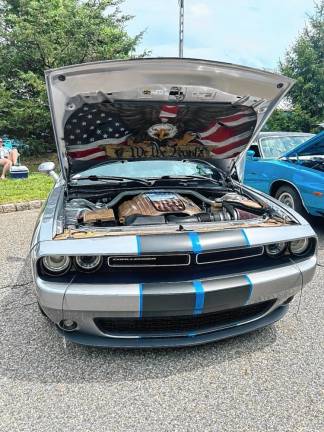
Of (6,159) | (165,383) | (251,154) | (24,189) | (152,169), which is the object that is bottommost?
(24,189)

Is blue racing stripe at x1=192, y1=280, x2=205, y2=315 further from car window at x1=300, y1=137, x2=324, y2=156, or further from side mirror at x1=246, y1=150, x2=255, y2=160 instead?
side mirror at x1=246, y1=150, x2=255, y2=160

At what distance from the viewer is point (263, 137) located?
6566mm

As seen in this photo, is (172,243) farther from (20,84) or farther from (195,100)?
(20,84)

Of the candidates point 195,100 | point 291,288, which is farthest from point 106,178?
point 291,288

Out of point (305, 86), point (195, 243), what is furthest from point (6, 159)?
point (305, 86)

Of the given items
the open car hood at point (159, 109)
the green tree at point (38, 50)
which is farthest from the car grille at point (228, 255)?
the green tree at point (38, 50)

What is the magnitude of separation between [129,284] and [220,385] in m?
0.75

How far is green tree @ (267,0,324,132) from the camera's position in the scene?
13.5 metres

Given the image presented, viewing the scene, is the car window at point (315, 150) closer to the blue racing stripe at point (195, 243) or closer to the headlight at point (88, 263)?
the blue racing stripe at point (195, 243)

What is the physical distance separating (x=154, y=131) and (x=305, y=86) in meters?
11.7

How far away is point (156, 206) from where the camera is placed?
3.08 m

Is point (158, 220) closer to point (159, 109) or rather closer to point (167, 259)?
point (167, 259)

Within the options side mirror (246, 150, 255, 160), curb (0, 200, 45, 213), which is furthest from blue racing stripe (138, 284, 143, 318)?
curb (0, 200, 45, 213)

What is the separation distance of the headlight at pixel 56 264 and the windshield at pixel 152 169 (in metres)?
1.36
